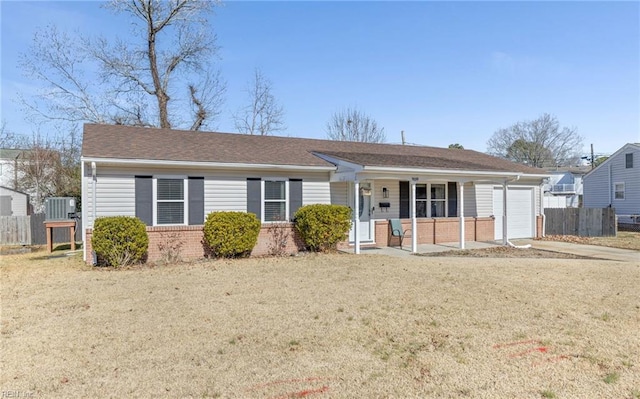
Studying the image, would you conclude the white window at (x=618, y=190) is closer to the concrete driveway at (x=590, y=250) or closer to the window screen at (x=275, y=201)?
the concrete driveway at (x=590, y=250)

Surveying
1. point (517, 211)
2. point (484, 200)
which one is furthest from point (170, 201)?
point (517, 211)

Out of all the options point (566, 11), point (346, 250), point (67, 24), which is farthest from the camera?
point (67, 24)

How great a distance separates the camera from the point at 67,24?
20.2m

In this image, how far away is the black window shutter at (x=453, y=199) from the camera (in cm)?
1474

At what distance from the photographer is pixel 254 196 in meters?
11.9

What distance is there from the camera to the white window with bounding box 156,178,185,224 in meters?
10.8

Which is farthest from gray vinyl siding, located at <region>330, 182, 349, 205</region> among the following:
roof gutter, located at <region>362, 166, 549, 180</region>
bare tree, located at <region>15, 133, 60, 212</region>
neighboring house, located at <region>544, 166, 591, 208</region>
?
neighboring house, located at <region>544, 166, 591, 208</region>

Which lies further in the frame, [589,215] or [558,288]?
[589,215]

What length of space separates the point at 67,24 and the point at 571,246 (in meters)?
25.2

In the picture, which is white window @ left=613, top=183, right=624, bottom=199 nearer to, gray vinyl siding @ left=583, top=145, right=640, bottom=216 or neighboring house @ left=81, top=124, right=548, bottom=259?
gray vinyl siding @ left=583, top=145, right=640, bottom=216

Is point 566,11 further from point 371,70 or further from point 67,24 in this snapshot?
point 67,24

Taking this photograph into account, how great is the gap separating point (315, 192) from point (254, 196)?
2062 millimetres

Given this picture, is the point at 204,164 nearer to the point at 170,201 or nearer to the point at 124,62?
the point at 170,201

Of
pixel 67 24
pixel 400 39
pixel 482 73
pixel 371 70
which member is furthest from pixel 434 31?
pixel 67 24
